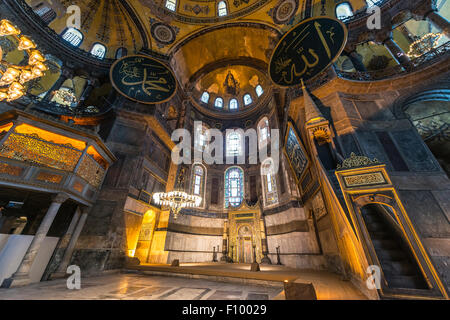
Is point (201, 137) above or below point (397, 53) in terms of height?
above

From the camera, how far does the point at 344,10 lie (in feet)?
33.6

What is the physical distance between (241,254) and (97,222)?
8.62 meters

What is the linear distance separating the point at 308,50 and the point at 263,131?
21.2 feet

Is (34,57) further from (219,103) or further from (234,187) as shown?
(219,103)

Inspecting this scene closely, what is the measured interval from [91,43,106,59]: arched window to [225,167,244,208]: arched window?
44.9 ft

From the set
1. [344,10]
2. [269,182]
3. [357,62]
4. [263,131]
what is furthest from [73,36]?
[357,62]

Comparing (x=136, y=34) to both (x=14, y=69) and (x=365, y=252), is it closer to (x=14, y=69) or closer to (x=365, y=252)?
(x=14, y=69)

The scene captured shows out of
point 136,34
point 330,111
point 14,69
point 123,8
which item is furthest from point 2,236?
point 123,8

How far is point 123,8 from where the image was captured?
12602 millimetres

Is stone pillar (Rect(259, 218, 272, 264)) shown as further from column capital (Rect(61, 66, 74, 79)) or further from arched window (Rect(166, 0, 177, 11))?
arched window (Rect(166, 0, 177, 11))

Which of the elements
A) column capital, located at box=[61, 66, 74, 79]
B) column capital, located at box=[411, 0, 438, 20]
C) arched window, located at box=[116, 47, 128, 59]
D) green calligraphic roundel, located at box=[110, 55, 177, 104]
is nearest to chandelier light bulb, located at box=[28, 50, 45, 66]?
green calligraphic roundel, located at box=[110, 55, 177, 104]

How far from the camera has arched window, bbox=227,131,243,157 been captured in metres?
14.5

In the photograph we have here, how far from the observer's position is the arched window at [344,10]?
10.1 meters
